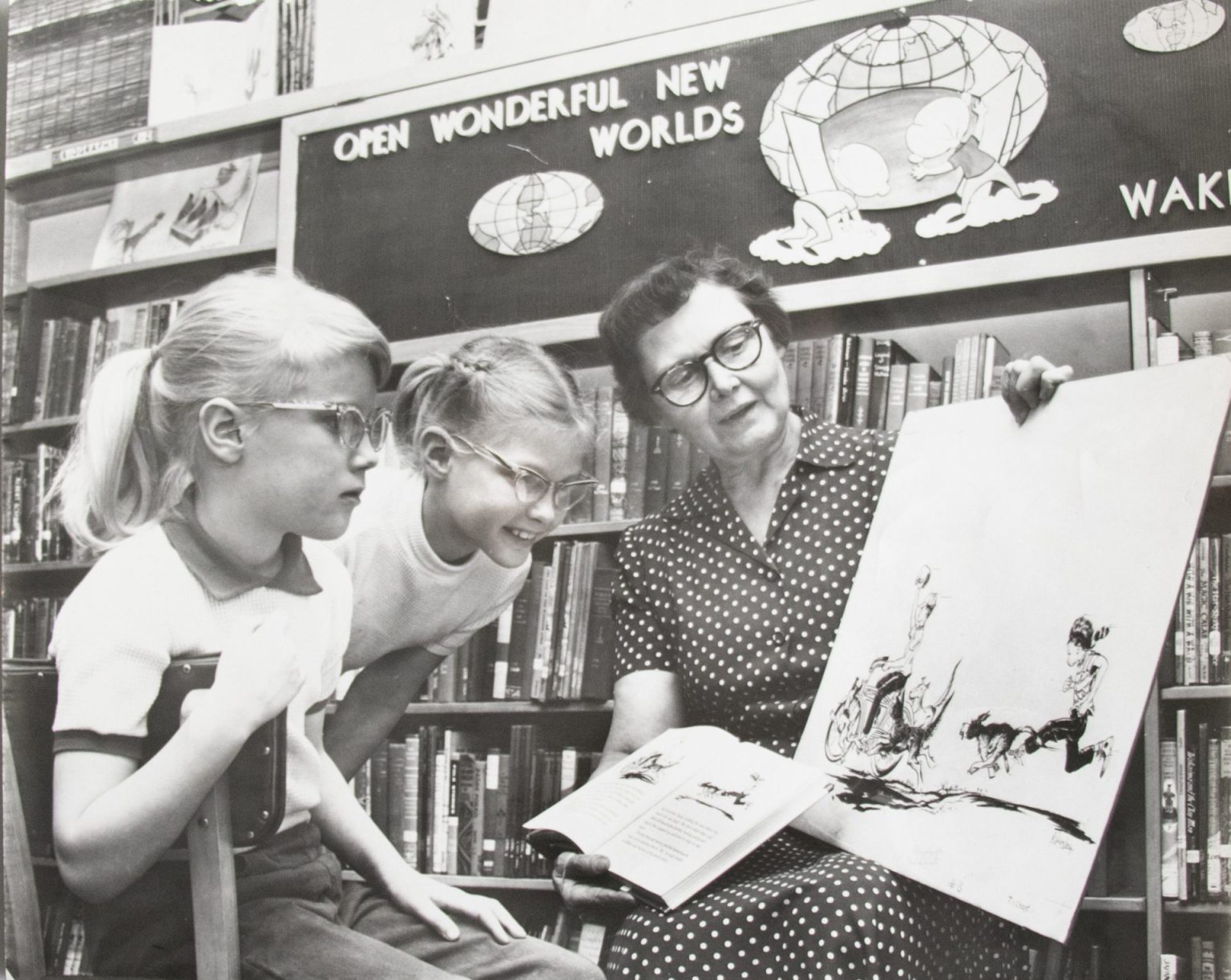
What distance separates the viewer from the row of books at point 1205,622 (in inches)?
39.0

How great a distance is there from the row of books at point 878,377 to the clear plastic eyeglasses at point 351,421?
0.44 m

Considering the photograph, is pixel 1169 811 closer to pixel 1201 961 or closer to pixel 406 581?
A: pixel 1201 961

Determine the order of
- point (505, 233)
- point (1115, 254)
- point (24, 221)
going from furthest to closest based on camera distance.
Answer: point (24, 221), point (505, 233), point (1115, 254)

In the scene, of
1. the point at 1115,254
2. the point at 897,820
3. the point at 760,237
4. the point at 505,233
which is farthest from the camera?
the point at 505,233

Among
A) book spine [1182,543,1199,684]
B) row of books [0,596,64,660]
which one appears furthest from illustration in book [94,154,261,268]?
book spine [1182,543,1199,684]

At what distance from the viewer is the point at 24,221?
1500mm

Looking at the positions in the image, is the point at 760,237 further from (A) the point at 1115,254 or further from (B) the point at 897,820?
(B) the point at 897,820

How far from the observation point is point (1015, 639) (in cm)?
95

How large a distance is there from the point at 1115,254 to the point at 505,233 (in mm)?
676

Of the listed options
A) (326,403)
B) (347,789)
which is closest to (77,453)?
(326,403)

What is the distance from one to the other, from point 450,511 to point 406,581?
0.11 m

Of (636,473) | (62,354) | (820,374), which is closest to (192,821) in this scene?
(636,473)

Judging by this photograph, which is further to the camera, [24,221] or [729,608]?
[24,221]

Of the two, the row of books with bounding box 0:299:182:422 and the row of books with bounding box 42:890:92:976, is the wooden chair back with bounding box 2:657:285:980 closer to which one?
the row of books with bounding box 42:890:92:976
